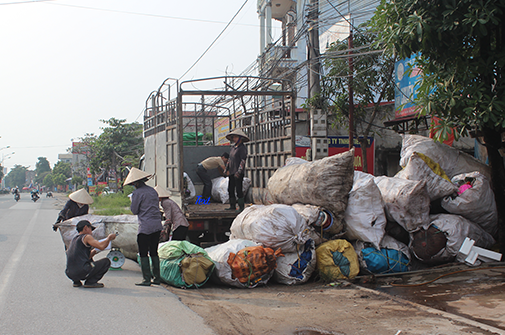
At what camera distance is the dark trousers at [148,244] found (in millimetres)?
5251

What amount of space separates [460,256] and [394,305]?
1854 millimetres

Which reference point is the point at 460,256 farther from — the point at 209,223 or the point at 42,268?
the point at 42,268

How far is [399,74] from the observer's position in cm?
1189

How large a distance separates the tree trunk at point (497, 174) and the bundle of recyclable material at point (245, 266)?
3117 millimetres

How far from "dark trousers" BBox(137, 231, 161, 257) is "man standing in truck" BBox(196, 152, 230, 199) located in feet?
12.1

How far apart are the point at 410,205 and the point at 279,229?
177 centimetres

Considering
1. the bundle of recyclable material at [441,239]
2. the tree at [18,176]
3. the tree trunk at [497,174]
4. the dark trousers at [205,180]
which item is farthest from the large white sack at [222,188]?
the tree at [18,176]

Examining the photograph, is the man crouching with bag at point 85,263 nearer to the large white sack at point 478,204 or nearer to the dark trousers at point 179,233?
the dark trousers at point 179,233

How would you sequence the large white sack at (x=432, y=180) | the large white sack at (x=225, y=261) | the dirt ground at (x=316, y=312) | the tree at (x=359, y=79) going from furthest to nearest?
the tree at (x=359, y=79) → the large white sack at (x=432, y=180) → the large white sack at (x=225, y=261) → the dirt ground at (x=316, y=312)

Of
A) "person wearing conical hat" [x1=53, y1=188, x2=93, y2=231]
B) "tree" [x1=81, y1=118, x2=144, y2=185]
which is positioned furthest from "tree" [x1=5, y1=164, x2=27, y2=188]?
"person wearing conical hat" [x1=53, y1=188, x2=93, y2=231]

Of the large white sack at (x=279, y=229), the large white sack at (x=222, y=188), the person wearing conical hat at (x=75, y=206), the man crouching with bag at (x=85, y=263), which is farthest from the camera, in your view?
the large white sack at (x=222, y=188)

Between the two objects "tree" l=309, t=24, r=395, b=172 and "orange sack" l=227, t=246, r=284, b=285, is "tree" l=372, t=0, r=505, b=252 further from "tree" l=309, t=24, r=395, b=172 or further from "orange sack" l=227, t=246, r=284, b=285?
"tree" l=309, t=24, r=395, b=172

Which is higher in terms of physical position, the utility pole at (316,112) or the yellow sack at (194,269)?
the utility pole at (316,112)

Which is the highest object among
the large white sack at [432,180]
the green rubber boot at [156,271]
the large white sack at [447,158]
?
the large white sack at [447,158]
